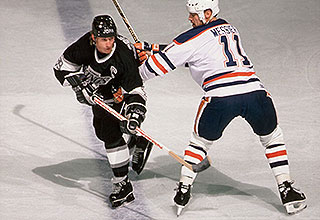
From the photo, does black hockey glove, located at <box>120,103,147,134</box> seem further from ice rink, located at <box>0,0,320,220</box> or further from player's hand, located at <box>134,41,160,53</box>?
ice rink, located at <box>0,0,320,220</box>

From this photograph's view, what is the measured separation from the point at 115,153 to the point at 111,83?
0.41 meters

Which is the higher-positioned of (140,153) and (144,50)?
(144,50)

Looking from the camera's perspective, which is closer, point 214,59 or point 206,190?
point 214,59

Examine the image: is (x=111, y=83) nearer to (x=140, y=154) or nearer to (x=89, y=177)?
(x=140, y=154)

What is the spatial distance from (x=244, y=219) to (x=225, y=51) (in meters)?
0.95

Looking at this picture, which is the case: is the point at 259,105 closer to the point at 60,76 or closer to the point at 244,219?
the point at 244,219

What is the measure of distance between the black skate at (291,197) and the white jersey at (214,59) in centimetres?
58

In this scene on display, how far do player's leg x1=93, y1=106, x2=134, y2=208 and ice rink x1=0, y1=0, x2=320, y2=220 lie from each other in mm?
79

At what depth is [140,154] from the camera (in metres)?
4.05

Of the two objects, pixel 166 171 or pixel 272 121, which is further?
pixel 166 171

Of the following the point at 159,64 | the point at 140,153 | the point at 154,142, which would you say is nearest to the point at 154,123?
the point at 140,153

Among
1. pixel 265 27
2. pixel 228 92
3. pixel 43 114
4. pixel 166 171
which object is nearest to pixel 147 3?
pixel 265 27

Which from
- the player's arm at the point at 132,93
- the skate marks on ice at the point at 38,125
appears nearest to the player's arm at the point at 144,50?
the player's arm at the point at 132,93

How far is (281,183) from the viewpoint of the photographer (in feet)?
11.9
